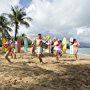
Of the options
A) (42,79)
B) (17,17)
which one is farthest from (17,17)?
(42,79)

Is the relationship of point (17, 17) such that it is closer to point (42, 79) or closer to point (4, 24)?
point (4, 24)

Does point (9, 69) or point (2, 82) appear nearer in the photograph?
point (2, 82)

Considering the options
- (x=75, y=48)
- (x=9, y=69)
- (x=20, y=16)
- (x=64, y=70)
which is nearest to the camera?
(x=9, y=69)

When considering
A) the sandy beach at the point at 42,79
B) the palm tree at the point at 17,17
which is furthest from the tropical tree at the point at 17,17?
the sandy beach at the point at 42,79

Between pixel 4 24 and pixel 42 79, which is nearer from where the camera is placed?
pixel 42 79

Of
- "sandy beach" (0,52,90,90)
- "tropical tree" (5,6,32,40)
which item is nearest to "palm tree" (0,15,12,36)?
"tropical tree" (5,6,32,40)

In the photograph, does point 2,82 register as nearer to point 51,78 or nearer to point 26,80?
point 26,80

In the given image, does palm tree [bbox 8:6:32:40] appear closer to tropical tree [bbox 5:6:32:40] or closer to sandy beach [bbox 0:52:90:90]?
tropical tree [bbox 5:6:32:40]

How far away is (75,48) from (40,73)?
840 cm

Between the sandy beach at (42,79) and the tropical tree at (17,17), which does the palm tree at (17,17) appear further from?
the sandy beach at (42,79)

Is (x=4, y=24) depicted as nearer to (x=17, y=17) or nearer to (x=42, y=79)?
(x=17, y=17)

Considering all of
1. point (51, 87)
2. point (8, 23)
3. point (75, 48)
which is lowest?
point (51, 87)

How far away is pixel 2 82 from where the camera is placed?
1041 cm

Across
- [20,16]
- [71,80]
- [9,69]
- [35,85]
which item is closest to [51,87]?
[35,85]
